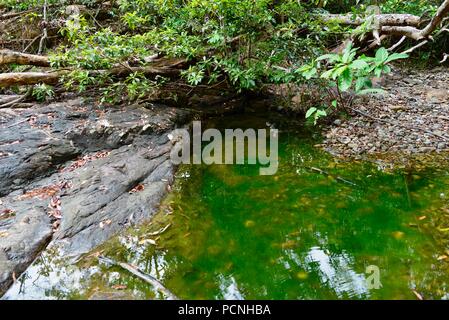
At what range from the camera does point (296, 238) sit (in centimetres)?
279

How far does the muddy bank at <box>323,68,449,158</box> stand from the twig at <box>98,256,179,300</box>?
9.49ft

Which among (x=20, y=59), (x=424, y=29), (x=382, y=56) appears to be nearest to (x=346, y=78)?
(x=382, y=56)

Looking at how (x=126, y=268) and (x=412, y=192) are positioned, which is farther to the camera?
(x=412, y=192)

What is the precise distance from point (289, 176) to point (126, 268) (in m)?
2.08

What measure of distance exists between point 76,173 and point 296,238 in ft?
8.16

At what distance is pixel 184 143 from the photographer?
4.69 metres

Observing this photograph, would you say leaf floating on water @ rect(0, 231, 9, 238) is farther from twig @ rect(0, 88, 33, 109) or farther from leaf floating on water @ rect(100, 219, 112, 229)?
twig @ rect(0, 88, 33, 109)

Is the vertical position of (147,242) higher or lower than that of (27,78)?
lower

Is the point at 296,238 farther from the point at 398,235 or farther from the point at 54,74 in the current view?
the point at 54,74

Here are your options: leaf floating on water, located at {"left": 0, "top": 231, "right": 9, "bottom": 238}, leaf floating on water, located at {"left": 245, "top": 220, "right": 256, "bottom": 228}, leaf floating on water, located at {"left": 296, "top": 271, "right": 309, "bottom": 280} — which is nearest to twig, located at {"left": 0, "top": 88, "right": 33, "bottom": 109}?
leaf floating on water, located at {"left": 0, "top": 231, "right": 9, "bottom": 238}

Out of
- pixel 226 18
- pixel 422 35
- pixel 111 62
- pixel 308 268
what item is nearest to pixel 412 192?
pixel 308 268

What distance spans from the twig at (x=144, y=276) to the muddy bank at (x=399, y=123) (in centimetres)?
289

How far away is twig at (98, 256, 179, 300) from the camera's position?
7.34ft
